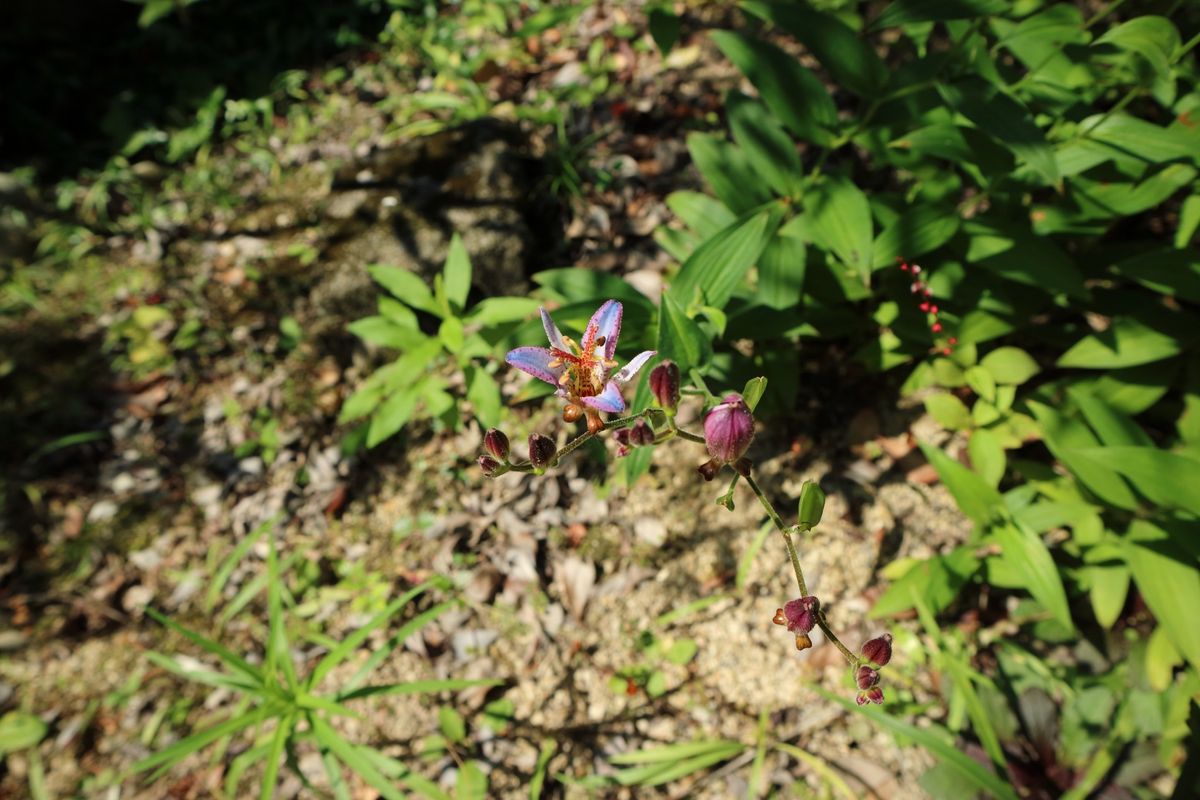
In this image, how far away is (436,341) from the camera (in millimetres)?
2111

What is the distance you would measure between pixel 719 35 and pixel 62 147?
13.6 ft

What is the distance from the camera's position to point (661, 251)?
110 inches

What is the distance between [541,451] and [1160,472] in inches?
57.2

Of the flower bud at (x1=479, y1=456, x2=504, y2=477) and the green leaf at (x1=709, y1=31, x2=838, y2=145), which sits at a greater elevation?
the green leaf at (x1=709, y1=31, x2=838, y2=145)

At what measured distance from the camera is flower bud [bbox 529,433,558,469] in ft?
3.93

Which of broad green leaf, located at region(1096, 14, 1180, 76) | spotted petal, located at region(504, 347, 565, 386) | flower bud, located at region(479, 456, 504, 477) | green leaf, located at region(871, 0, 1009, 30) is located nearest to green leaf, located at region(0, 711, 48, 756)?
flower bud, located at region(479, 456, 504, 477)

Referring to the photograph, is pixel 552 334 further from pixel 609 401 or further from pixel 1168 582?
pixel 1168 582

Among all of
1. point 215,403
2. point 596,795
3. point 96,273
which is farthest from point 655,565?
point 96,273

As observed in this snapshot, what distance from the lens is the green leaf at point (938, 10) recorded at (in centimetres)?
152

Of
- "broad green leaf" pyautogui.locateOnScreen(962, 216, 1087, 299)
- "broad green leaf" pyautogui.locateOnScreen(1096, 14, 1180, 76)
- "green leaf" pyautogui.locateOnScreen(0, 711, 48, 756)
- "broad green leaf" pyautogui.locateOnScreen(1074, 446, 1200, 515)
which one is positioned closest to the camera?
"broad green leaf" pyautogui.locateOnScreen(1096, 14, 1180, 76)

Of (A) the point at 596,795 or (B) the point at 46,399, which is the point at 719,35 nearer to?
(A) the point at 596,795

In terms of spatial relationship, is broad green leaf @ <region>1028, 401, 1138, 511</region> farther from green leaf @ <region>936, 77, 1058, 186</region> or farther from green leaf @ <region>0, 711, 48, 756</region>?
green leaf @ <region>0, 711, 48, 756</region>

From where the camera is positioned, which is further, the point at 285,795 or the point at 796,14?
the point at 285,795

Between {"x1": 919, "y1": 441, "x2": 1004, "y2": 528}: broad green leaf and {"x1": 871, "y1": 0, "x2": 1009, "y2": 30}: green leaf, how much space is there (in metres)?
1.06
